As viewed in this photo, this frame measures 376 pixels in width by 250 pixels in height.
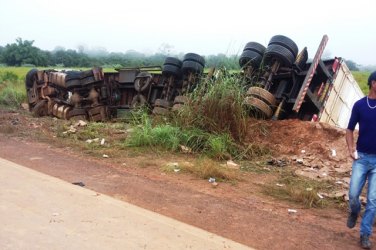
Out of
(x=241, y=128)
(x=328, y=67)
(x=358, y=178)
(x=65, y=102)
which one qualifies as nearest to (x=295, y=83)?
(x=328, y=67)

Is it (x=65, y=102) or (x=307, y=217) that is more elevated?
(x=307, y=217)

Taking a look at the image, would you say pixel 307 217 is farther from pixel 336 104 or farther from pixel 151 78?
pixel 151 78

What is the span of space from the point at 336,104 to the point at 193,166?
4399 millimetres

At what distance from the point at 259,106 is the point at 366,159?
4.51 m

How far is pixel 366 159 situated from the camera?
4.15m

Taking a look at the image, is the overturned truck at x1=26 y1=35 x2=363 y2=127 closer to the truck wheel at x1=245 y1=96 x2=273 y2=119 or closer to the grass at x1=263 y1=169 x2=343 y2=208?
the truck wheel at x1=245 y1=96 x2=273 y2=119

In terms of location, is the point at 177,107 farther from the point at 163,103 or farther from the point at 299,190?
the point at 299,190

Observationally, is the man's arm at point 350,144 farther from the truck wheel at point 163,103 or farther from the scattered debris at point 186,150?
the truck wheel at point 163,103

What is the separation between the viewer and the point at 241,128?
8164 millimetres

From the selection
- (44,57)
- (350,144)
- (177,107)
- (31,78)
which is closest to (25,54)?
(44,57)

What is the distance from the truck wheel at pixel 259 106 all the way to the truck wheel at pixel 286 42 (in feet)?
4.44

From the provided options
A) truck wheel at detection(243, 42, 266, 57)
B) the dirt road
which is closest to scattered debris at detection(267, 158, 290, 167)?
the dirt road

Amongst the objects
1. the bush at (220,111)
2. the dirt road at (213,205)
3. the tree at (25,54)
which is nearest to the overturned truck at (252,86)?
the bush at (220,111)

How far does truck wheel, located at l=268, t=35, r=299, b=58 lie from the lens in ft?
29.8
